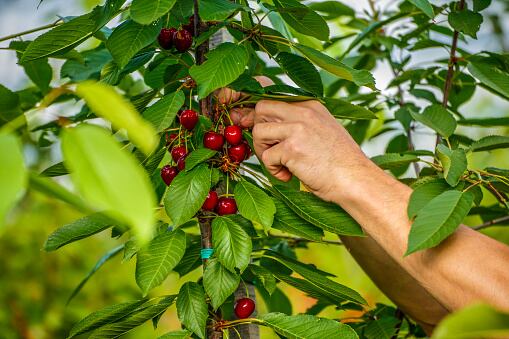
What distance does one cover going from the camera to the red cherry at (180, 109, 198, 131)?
3.46ft

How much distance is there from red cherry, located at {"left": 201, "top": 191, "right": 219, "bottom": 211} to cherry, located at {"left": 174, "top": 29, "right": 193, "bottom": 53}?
0.25m

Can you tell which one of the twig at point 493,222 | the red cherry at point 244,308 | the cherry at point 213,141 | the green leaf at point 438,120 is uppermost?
the cherry at point 213,141

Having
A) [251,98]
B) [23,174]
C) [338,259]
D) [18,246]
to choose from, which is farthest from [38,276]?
[23,174]

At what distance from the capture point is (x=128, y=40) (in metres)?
0.99

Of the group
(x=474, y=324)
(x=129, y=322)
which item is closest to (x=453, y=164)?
(x=129, y=322)

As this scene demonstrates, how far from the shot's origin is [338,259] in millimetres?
3262

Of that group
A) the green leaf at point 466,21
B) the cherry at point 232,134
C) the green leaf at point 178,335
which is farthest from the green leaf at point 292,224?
the green leaf at point 466,21

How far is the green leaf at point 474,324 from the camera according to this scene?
0.40 meters

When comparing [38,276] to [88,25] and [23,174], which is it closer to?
[88,25]

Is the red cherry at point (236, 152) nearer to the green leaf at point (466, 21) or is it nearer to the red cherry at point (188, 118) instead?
the red cherry at point (188, 118)

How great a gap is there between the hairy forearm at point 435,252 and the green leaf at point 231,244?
234 millimetres

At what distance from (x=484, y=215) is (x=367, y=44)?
57 centimetres

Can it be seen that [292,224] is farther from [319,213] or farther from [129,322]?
[129,322]

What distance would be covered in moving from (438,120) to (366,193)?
36 centimetres
